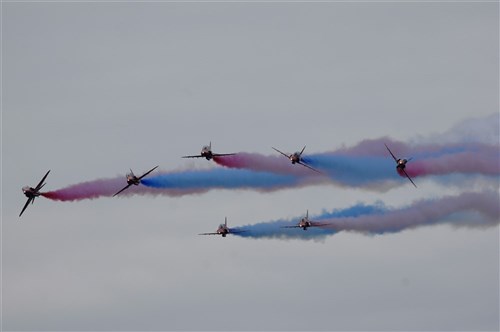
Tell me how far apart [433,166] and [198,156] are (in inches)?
714

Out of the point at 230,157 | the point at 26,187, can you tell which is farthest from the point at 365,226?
the point at 26,187

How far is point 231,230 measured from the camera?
351ft

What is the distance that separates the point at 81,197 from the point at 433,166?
27420 millimetres

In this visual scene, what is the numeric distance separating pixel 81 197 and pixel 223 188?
36.8 ft

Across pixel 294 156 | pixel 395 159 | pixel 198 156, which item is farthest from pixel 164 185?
pixel 395 159

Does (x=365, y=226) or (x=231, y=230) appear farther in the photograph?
(x=231, y=230)

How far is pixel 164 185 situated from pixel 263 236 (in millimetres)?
8813

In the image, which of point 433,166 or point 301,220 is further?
point 301,220

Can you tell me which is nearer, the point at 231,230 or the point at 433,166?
the point at 433,166

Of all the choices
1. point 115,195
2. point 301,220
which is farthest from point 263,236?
point 115,195

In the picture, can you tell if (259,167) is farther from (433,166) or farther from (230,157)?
(433,166)

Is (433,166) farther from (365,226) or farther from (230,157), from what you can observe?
(230,157)

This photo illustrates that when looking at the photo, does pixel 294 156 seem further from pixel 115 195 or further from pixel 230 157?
pixel 115 195

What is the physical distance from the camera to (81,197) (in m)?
103
